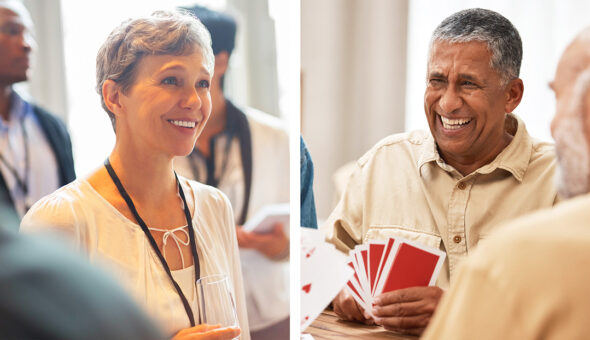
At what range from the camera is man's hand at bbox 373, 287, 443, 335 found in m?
1.88

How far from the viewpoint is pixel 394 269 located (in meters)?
1.96

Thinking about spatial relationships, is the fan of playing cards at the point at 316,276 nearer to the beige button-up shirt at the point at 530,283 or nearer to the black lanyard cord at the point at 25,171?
the black lanyard cord at the point at 25,171

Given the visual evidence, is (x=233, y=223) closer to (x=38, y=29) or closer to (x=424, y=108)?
(x=38, y=29)

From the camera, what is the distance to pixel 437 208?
2154 millimetres

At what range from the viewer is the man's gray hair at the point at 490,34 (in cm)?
204

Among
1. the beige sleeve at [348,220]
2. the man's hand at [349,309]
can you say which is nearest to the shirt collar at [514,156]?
the beige sleeve at [348,220]

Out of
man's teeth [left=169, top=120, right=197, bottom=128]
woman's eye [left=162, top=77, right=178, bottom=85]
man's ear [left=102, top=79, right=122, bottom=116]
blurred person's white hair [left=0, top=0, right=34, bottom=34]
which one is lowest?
man's teeth [left=169, top=120, right=197, bottom=128]

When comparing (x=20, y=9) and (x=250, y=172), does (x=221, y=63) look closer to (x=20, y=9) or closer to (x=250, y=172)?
(x=250, y=172)

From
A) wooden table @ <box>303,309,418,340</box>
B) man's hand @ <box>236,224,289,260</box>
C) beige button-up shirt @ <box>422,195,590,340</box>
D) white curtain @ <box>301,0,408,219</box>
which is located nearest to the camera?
beige button-up shirt @ <box>422,195,590,340</box>

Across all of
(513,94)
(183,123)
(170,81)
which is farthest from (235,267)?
(513,94)

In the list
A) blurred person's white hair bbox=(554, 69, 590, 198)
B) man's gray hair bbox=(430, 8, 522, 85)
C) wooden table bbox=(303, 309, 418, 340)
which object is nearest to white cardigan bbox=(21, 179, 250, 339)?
wooden table bbox=(303, 309, 418, 340)

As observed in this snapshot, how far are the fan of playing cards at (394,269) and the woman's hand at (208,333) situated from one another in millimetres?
468

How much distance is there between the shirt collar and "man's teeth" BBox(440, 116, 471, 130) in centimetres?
10

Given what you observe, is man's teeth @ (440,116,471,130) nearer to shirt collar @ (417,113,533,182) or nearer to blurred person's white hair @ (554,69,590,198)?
shirt collar @ (417,113,533,182)
